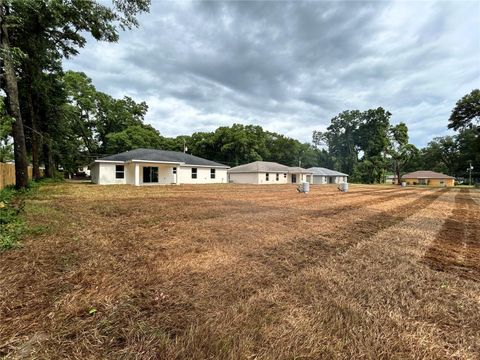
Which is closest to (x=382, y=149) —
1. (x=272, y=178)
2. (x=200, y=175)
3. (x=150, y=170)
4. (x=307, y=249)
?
(x=272, y=178)

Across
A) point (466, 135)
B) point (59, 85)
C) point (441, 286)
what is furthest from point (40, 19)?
point (466, 135)

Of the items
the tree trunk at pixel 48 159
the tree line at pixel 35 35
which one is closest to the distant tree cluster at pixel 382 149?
the tree line at pixel 35 35

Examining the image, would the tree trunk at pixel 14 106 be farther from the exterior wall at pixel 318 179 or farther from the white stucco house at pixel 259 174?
the exterior wall at pixel 318 179

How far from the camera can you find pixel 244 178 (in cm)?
3281

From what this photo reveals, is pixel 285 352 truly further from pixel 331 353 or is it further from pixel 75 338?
pixel 75 338

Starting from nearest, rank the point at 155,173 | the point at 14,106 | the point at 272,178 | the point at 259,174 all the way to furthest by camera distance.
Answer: the point at 14,106, the point at 155,173, the point at 259,174, the point at 272,178

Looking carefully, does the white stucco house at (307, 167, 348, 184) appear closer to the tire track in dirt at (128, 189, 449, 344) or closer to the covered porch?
the covered porch

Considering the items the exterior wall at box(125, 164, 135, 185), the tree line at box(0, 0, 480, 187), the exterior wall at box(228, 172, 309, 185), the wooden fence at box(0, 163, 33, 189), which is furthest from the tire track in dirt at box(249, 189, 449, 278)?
the exterior wall at box(228, 172, 309, 185)

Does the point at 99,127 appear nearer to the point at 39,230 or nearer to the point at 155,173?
the point at 155,173

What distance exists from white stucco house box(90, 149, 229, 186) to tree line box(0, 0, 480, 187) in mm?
5128

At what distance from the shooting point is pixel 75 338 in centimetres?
182

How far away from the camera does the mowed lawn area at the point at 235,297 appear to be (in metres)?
1.79

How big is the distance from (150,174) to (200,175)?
18.7 ft

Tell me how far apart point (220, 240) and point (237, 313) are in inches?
97.2
